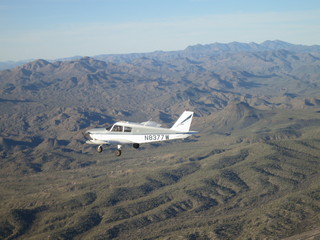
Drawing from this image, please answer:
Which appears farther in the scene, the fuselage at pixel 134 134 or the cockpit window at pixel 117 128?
the cockpit window at pixel 117 128

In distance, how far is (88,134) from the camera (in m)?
120

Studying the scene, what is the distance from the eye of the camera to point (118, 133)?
382ft

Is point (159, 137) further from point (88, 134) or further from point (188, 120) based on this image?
point (88, 134)

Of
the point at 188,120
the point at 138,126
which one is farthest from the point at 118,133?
the point at 188,120

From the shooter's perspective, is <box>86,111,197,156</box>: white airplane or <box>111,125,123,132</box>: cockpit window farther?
<box>111,125,123,132</box>: cockpit window

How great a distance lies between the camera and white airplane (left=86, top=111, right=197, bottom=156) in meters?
113

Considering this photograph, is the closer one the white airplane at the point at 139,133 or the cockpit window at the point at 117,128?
the white airplane at the point at 139,133

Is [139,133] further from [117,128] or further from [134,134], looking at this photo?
[117,128]

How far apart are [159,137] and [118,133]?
1261cm

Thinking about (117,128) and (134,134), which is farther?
(117,128)

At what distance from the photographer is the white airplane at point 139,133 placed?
11294 centimetres

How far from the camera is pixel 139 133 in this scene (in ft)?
377

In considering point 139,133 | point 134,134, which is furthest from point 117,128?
point 139,133

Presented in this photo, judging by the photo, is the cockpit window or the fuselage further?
the cockpit window
